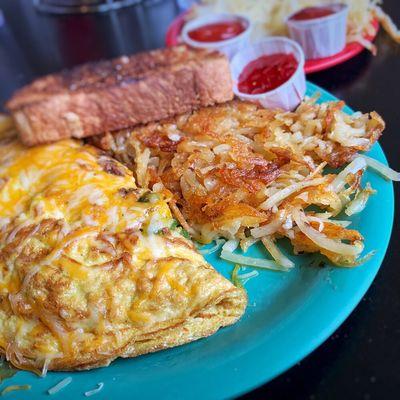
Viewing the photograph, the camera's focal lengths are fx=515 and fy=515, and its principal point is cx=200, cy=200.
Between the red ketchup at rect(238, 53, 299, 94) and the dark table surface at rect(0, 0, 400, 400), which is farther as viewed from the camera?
the red ketchup at rect(238, 53, 299, 94)

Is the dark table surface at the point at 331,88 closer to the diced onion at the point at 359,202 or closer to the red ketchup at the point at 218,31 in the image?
the diced onion at the point at 359,202

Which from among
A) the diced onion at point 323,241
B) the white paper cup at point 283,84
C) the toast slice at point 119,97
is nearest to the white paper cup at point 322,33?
the white paper cup at point 283,84

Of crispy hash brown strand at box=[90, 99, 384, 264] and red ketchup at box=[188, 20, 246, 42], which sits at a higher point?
red ketchup at box=[188, 20, 246, 42]

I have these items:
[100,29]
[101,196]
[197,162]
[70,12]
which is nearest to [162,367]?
[101,196]

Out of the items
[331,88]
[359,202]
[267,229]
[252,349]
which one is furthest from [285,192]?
[331,88]

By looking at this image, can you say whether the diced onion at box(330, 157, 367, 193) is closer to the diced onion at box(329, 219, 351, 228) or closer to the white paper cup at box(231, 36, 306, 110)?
the diced onion at box(329, 219, 351, 228)

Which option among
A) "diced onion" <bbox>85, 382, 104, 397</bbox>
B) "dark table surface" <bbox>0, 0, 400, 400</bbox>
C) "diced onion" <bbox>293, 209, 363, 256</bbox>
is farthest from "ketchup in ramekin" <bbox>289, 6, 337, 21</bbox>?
"diced onion" <bbox>85, 382, 104, 397</bbox>

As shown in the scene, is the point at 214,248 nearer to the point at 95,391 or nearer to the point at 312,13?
the point at 95,391
